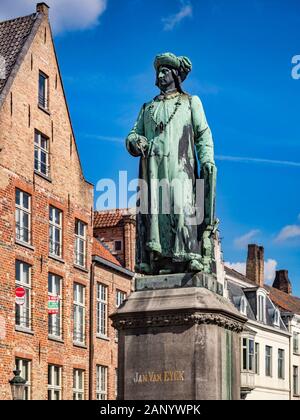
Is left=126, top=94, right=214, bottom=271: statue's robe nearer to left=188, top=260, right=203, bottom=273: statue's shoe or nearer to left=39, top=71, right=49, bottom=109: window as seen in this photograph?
left=188, top=260, right=203, bottom=273: statue's shoe

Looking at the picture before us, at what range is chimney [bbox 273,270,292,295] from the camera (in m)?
75.1

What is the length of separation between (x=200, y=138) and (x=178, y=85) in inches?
31.2

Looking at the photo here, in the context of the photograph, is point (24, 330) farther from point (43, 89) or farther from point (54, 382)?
point (43, 89)

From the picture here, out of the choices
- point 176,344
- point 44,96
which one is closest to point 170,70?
point 176,344

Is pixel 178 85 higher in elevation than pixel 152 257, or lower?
higher

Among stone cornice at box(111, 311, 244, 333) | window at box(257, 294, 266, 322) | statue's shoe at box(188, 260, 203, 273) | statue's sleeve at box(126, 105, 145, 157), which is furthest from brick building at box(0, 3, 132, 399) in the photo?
statue's shoe at box(188, 260, 203, 273)

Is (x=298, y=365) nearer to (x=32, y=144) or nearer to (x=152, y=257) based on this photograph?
(x=32, y=144)

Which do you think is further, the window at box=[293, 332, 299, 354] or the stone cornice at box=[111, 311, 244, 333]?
the window at box=[293, 332, 299, 354]

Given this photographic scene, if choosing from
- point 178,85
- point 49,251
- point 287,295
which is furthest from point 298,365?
point 178,85

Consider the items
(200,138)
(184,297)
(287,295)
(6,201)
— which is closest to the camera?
(184,297)

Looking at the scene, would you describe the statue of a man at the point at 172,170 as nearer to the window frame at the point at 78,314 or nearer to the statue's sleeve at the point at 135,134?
the statue's sleeve at the point at 135,134

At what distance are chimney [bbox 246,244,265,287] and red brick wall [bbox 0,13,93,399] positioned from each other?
88.4ft

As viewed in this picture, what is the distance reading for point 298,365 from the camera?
63.0 meters

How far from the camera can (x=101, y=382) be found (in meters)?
39.0
